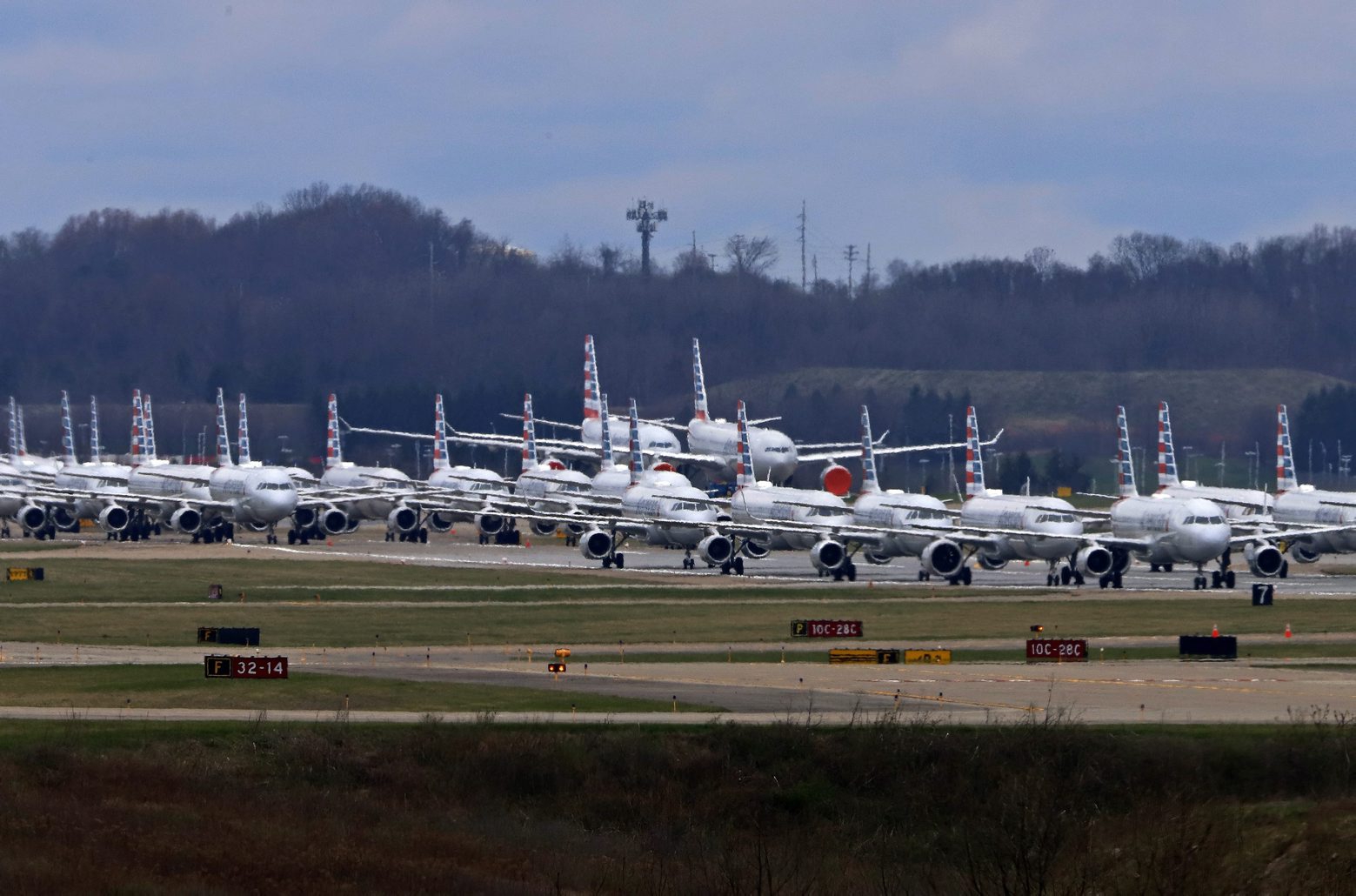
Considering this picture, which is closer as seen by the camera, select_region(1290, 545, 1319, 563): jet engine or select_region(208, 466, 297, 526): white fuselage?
select_region(1290, 545, 1319, 563): jet engine

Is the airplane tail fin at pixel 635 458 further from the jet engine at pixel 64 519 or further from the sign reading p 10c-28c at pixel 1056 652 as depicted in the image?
the sign reading p 10c-28c at pixel 1056 652

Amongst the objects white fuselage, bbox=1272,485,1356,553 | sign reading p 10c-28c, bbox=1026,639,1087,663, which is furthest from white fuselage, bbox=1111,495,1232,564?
sign reading p 10c-28c, bbox=1026,639,1087,663

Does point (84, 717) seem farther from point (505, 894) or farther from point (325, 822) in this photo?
Result: point (505, 894)

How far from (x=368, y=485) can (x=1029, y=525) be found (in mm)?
56766

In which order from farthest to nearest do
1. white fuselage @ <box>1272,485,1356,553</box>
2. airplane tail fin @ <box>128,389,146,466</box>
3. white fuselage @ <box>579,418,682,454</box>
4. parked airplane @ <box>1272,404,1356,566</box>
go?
airplane tail fin @ <box>128,389,146,466</box> → white fuselage @ <box>579,418,682,454</box> → white fuselage @ <box>1272,485,1356,553</box> → parked airplane @ <box>1272,404,1356,566</box>

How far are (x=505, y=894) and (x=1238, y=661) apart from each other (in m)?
24.6

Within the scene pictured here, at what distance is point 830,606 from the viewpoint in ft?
214

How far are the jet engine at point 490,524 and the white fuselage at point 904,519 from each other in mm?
31844

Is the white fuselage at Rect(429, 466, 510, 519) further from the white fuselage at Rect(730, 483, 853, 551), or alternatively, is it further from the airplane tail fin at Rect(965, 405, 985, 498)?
the airplane tail fin at Rect(965, 405, 985, 498)

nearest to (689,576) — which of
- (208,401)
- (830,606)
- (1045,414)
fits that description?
(830,606)

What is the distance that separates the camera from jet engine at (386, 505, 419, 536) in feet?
375

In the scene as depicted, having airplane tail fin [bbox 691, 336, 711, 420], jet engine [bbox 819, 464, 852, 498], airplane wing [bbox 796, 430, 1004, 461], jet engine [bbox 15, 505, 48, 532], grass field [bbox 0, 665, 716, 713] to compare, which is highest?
airplane tail fin [bbox 691, 336, 711, 420]

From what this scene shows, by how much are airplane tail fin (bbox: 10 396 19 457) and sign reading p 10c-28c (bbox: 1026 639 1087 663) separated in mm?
122030

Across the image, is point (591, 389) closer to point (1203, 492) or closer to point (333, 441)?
point (333, 441)
